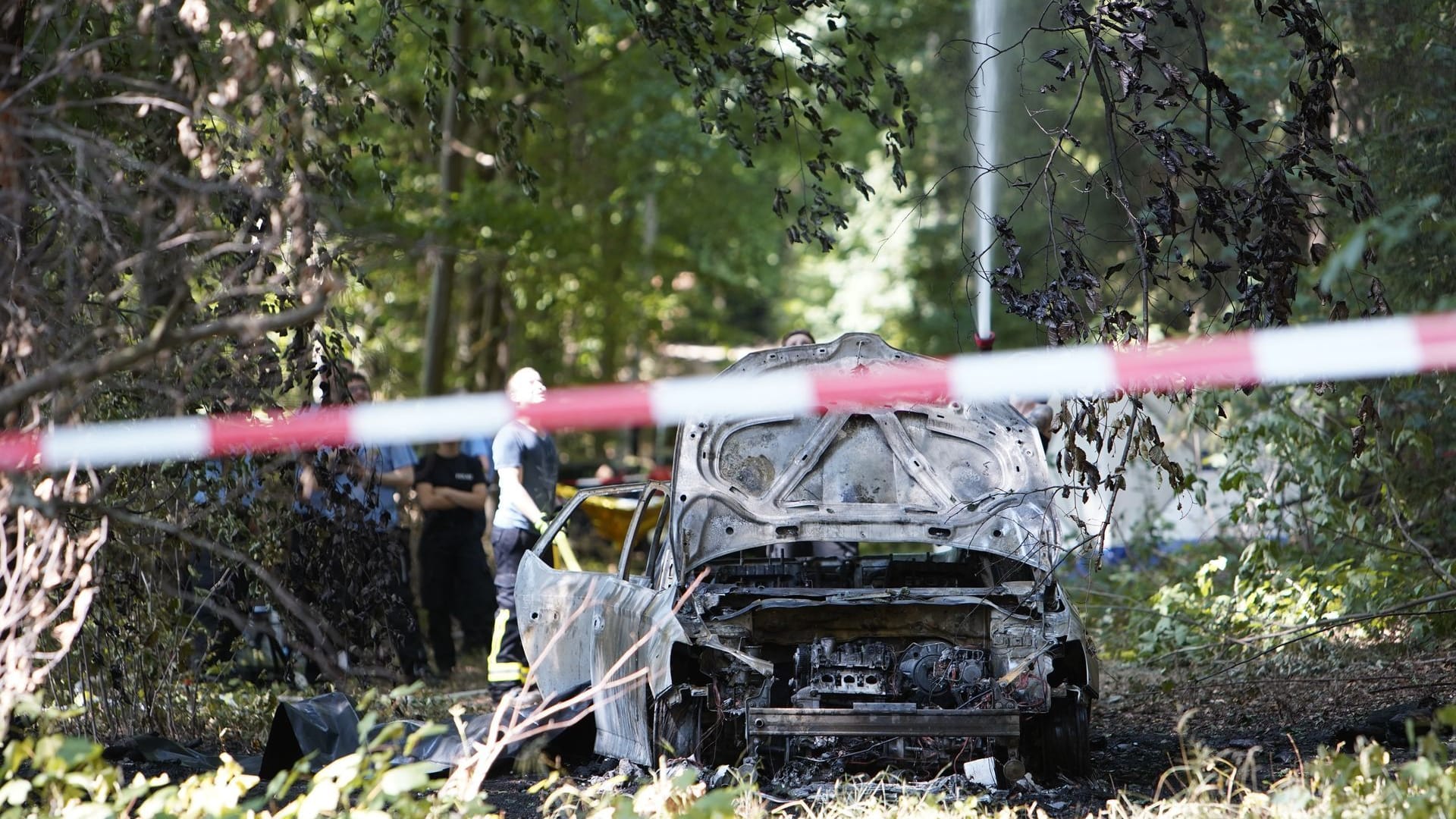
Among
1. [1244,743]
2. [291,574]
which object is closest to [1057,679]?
[1244,743]

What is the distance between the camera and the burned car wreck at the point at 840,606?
6.22 meters

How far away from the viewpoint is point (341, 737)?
6715mm

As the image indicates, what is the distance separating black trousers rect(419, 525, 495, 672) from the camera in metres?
10.8

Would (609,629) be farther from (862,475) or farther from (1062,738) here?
(1062,738)

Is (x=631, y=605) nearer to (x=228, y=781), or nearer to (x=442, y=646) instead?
(x=228, y=781)

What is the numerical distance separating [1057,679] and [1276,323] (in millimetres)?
1850

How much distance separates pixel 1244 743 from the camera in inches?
274

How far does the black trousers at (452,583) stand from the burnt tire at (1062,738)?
541 cm

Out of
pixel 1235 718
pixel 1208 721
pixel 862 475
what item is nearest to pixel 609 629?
pixel 862 475

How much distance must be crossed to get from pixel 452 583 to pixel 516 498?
1.95 m

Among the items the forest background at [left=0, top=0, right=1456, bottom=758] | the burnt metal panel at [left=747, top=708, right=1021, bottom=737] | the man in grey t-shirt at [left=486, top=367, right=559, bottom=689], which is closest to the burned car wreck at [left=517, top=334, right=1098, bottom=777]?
the burnt metal panel at [left=747, top=708, right=1021, bottom=737]

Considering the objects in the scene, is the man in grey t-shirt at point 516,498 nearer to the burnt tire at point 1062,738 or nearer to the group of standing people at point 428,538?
the group of standing people at point 428,538

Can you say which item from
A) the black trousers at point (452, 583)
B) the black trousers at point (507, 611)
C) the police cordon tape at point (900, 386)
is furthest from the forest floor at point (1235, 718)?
the black trousers at point (452, 583)

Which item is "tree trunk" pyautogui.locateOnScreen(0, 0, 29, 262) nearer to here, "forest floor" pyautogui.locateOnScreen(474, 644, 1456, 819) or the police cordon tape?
the police cordon tape
